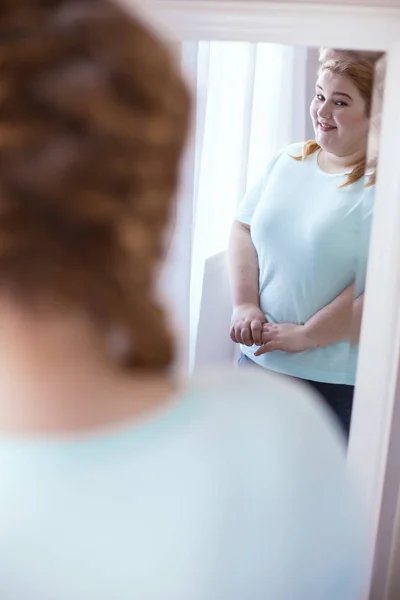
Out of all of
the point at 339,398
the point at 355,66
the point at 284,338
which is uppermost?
the point at 355,66

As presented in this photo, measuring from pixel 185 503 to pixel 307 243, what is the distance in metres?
0.88

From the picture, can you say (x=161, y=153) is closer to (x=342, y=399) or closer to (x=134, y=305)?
(x=134, y=305)

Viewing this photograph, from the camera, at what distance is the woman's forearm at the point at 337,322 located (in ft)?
3.98

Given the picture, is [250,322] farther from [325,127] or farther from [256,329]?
[325,127]

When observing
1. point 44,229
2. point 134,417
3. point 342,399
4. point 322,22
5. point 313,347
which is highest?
point 322,22

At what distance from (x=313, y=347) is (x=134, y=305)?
915 mm

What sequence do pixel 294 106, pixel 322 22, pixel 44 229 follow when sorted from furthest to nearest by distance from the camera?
pixel 294 106
pixel 322 22
pixel 44 229

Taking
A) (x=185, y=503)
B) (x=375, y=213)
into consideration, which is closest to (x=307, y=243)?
(x=375, y=213)

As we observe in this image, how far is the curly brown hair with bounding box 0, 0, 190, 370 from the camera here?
0.34 meters

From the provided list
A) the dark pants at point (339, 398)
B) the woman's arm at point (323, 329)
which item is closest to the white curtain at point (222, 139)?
the woman's arm at point (323, 329)

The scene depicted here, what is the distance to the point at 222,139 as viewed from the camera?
3.95 feet

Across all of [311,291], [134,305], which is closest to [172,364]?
[134,305]

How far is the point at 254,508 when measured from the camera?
40cm

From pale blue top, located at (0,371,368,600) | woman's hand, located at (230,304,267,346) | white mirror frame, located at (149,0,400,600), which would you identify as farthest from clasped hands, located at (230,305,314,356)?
pale blue top, located at (0,371,368,600)
